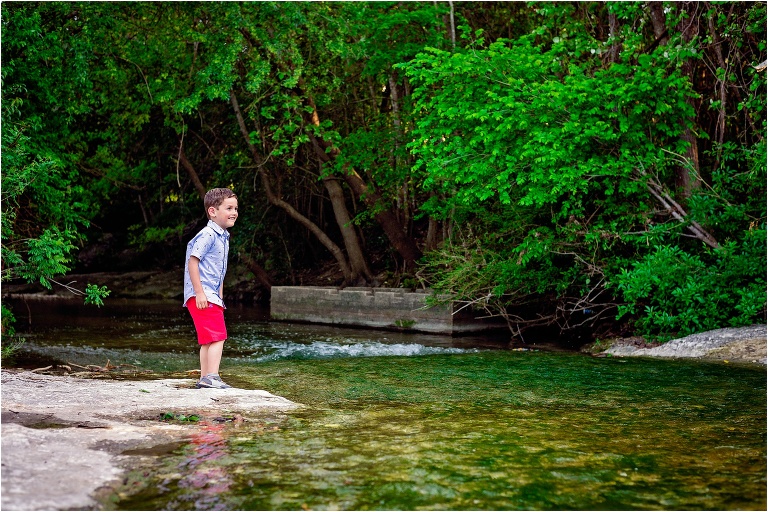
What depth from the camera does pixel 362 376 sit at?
9.70 metres

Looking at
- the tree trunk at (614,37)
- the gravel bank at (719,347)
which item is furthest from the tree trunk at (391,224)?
the gravel bank at (719,347)

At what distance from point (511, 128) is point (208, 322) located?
24.2 ft

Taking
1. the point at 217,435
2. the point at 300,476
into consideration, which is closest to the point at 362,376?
the point at 217,435

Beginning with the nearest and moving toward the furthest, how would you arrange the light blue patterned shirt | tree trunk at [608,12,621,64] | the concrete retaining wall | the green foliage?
1. the light blue patterned shirt
2. the green foliage
3. tree trunk at [608,12,621,64]
4. the concrete retaining wall

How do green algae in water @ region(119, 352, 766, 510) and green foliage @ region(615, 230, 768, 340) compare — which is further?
green foliage @ region(615, 230, 768, 340)

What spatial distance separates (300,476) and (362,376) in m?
5.14

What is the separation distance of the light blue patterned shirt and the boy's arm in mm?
57

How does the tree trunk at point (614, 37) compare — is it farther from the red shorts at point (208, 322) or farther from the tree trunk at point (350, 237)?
the red shorts at point (208, 322)

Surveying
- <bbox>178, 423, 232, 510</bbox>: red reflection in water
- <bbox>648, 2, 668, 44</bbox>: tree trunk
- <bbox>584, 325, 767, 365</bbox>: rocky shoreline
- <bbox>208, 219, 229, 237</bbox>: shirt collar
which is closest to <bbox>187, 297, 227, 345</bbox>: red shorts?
<bbox>208, 219, 229, 237</bbox>: shirt collar

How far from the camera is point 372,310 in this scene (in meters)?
→ 19.1

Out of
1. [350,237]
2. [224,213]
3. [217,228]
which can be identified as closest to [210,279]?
[217,228]

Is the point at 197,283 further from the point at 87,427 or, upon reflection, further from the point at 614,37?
the point at 614,37

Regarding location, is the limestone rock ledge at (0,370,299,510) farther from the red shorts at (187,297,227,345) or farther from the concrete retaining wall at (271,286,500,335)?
the concrete retaining wall at (271,286,500,335)

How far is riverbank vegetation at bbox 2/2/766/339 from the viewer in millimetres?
12992
